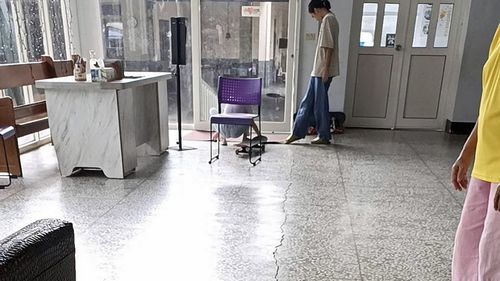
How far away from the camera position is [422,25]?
5070 millimetres

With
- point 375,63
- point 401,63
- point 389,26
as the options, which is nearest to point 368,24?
point 389,26

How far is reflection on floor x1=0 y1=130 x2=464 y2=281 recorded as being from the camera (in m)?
2.10

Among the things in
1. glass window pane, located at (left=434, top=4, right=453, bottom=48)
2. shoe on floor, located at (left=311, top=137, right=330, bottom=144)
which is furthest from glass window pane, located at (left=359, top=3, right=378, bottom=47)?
shoe on floor, located at (left=311, top=137, right=330, bottom=144)

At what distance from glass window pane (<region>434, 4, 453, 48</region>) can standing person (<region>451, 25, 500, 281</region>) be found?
424 centimetres

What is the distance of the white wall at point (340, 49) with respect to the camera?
4832 mm

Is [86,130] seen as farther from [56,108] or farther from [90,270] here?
[90,270]

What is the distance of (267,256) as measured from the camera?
2.19 meters

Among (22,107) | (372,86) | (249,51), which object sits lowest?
(22,107)

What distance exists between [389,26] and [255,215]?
3627 mm

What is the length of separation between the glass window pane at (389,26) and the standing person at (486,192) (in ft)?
13.3

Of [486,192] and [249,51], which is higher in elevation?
[249,51]

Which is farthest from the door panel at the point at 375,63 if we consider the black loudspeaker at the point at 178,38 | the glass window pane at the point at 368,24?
the black loudspeaker at the point at 178,38

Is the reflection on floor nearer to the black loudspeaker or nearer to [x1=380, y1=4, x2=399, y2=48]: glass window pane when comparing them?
the black loudspeaker

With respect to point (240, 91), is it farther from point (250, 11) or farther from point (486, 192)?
point (486, 192)
